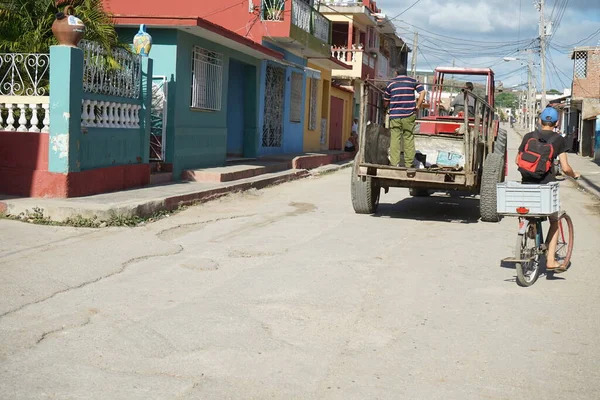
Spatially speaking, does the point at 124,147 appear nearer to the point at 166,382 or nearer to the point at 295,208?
the point at 295,208

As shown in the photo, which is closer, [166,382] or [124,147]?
[166,382]

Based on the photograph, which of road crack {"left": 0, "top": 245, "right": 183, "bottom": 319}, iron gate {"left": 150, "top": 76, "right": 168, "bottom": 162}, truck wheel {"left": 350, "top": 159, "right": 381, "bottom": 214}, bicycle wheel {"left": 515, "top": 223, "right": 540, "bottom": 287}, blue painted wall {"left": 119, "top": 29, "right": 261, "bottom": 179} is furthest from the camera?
blue painted wall {"left": 119, "top": 29, "right": 261, "bottom": 179}

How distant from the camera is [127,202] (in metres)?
10.4

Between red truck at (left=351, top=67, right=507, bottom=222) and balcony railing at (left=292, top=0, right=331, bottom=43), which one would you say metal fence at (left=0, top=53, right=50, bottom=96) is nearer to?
red truck at (left=351, top=67, right=507, bottom=222)

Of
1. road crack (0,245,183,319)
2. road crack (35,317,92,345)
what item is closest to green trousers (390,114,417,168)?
road crack (0,245,183,319)

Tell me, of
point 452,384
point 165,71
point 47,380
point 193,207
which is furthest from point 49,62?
point 452,384

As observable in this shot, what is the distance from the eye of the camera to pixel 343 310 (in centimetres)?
603

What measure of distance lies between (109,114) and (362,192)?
13.3 ft

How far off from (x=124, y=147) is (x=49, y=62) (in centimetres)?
213

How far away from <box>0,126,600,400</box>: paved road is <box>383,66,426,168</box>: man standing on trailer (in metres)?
1.72

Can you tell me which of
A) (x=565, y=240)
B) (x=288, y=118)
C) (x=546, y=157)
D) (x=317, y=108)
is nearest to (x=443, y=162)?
(x=565, y=240)

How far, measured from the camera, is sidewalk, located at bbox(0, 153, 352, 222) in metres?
9.63

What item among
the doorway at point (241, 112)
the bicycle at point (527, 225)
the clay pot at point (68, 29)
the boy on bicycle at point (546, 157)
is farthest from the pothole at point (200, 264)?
the doorway at point (241, 112)

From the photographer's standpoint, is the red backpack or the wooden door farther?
the wooden door
